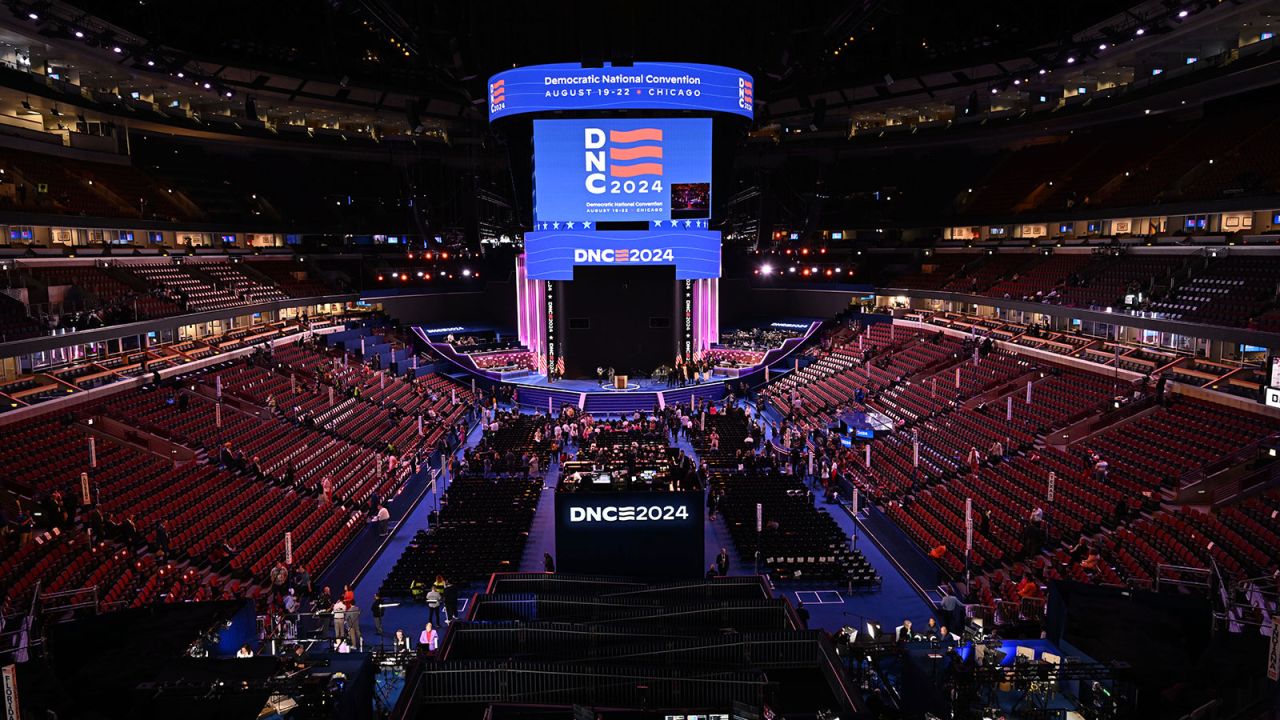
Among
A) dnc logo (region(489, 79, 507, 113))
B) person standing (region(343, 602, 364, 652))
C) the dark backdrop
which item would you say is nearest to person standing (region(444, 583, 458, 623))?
person standing (region(343, 602, 364, 652))

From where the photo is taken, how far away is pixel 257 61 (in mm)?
38562

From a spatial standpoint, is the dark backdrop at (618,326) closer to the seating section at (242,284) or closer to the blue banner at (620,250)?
the blue banner at (620,250)

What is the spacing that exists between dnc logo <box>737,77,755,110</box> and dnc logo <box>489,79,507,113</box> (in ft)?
31.9

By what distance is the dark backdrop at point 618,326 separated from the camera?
142 feet

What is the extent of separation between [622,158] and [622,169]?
453mm

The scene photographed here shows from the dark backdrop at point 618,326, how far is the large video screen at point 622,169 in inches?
351

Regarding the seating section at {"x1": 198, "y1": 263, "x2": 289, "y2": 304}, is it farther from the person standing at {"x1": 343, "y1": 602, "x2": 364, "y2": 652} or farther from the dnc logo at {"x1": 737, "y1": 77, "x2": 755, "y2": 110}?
the person standing at {"x1": 343, "y1": 602, "x2": 364, "y2": 652}

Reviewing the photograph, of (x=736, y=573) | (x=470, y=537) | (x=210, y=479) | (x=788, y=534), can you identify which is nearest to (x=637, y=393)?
(x=788, y=534)

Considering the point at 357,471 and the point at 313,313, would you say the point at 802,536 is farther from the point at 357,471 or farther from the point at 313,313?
the point at 313,313

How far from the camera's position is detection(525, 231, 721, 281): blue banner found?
34656mm

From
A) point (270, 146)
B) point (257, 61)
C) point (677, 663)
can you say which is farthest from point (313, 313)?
point (677, 663)

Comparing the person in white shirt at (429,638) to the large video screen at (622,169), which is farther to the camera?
the large video screen at (622,169)

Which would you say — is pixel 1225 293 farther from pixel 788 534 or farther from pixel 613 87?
pixel 613 87

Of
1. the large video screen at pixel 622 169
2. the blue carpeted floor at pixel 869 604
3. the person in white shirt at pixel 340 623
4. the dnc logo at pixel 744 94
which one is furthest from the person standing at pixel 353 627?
the dnc logo at pixel 744 94
